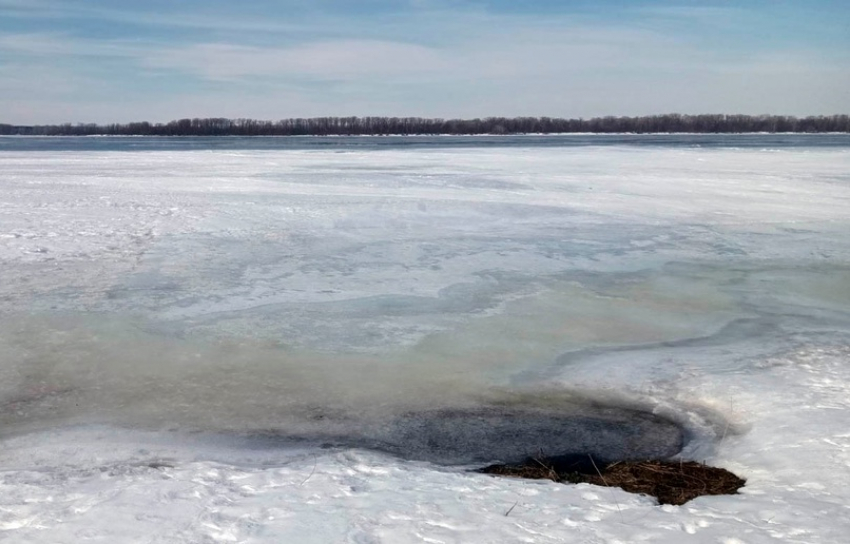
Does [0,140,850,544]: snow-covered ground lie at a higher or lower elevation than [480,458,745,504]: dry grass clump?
higher

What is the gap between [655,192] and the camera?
625 inches

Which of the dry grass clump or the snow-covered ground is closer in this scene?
the snow-covered ground

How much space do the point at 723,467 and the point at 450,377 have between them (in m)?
1.87

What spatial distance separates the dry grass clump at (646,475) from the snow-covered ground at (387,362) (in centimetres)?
13

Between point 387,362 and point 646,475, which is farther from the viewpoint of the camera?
point 387,362

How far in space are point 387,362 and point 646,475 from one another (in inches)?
85.9

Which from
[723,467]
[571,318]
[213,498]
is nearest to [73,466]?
[213,498]

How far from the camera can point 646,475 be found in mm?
3822

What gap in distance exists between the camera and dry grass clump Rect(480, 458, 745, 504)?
3609mm

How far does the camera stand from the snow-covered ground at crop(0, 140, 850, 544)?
10.8 feet

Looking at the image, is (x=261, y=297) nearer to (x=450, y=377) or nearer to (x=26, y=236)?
(x=450, y=377)

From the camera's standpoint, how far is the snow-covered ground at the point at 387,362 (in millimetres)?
3297

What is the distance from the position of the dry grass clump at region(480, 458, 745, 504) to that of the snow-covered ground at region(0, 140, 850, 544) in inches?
5.1

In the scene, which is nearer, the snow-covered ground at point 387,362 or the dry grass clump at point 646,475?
the snow-covered ground at point 387,362
